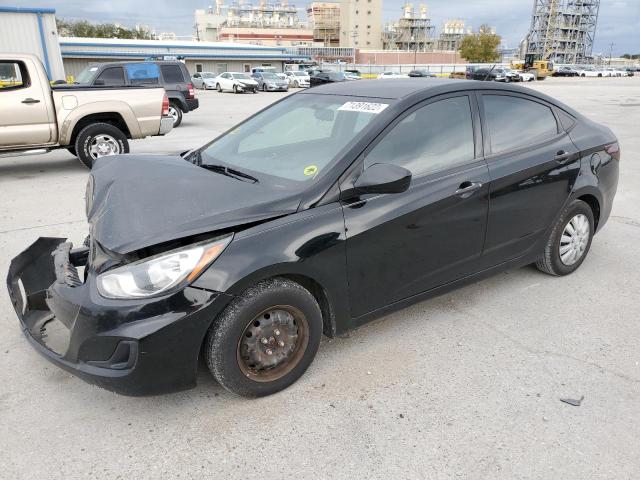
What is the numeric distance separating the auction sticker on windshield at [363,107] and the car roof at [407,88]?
102mm

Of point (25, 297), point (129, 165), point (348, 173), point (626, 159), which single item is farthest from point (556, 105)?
point (626, 159)

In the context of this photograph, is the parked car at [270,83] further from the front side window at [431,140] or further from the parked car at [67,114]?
the front side window at [431,140]

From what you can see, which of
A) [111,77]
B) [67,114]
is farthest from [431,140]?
[111,77]

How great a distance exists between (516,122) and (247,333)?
2489mm

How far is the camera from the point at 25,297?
3232 millimetres

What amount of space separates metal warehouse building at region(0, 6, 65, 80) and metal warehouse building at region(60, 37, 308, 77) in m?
25.5

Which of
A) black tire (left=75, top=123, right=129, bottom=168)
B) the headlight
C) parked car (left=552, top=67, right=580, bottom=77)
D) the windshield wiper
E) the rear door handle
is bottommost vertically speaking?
parked car (left=552, top=67, right=580, bottom=77)

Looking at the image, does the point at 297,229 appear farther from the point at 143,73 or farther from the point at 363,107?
the point at 143,73

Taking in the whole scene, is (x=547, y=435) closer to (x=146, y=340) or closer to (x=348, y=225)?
(x=348, y=225)

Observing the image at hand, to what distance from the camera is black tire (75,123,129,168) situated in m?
8.25

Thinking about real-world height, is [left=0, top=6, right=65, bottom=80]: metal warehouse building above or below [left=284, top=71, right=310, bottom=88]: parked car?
above

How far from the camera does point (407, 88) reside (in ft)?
11.1

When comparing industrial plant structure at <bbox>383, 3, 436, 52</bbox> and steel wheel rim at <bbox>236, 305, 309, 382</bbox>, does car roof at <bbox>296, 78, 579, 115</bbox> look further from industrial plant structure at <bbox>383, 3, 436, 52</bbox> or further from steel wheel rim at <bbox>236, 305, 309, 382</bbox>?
industrial plant structure at <bbox>383, 3, 436, 52</bbox>

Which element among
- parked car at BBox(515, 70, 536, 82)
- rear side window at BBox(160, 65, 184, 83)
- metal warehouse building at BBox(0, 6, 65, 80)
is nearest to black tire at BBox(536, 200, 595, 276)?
rear side window at BBox(160, 65, 184, 83)
